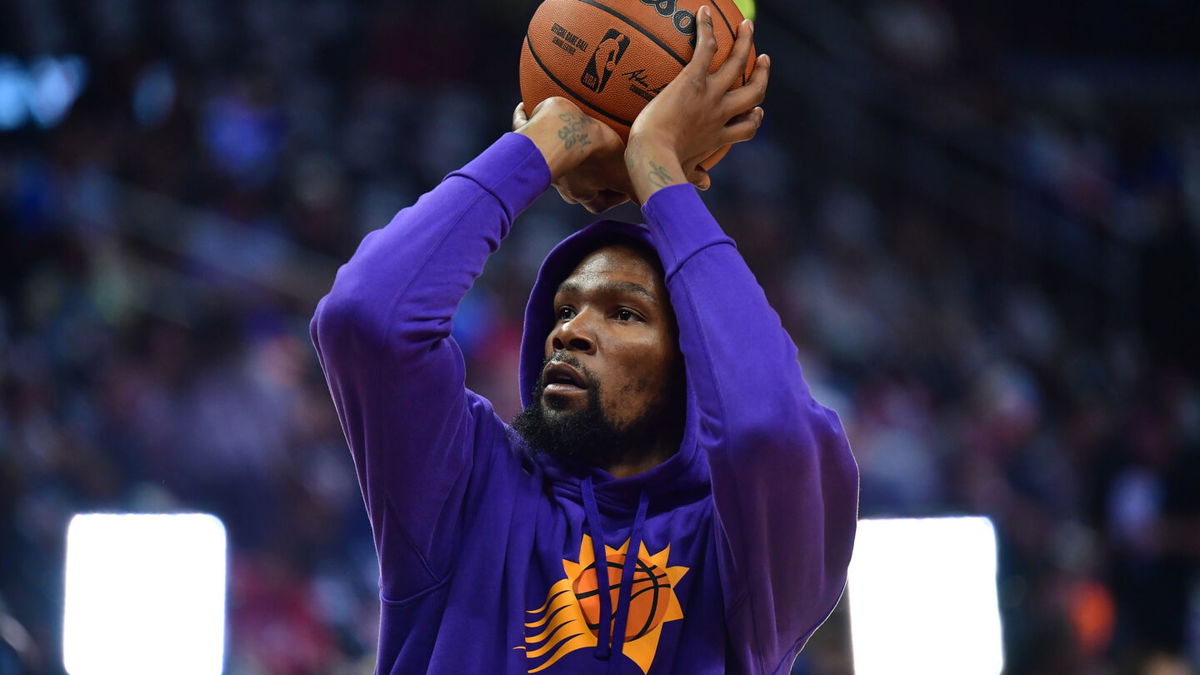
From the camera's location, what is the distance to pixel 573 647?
2180 mm

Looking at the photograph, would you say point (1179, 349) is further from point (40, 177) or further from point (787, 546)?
Answer: point (787, 546)

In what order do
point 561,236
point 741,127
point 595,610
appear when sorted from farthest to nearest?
point 561,236 < point 741,127 < point 595,610

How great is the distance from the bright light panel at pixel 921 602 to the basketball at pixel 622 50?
154 inches

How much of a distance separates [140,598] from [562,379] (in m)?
3.60

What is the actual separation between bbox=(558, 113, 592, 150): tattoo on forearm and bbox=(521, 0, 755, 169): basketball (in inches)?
2.5

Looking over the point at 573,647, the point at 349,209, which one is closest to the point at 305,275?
the point at 349,209

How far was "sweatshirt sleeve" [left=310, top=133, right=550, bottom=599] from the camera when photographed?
2.12m

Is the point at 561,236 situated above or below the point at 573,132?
above

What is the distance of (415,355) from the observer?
83.9 inches

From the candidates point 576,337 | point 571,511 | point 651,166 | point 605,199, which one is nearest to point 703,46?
point 651,166

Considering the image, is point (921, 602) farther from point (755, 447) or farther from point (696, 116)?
point (755, 447)

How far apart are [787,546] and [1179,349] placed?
22.7 feet

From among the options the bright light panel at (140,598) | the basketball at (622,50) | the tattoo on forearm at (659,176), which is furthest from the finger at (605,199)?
the bright light panel at (140,598)

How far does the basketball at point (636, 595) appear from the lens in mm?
2213
